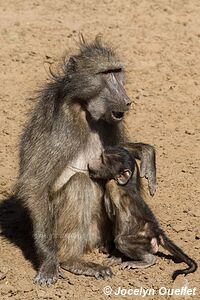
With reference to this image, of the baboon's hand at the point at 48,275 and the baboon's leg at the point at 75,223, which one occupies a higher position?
the baboon's leg at the point at 75,223

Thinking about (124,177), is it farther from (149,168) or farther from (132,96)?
(132,96)

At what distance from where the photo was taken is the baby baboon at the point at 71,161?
232 inches

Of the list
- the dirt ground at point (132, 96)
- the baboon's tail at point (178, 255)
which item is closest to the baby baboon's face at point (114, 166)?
the baboon's tail at point (178, 255)

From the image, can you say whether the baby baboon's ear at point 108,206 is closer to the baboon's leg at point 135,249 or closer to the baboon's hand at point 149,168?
the baboon's leg at point 135,249

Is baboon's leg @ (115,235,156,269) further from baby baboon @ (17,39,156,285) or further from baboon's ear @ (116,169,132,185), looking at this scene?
baboon's ear @ (116,169,132,185)

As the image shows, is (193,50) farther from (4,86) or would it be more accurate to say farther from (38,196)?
(38,196)

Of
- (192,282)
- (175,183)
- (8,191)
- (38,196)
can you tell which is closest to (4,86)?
(8,191)

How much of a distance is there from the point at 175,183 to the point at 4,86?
2607 mm

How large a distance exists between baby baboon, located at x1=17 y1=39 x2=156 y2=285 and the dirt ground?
23 cm

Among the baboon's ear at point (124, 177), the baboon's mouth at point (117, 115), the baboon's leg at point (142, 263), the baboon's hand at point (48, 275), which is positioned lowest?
the baboon's hand at point (48, 275)

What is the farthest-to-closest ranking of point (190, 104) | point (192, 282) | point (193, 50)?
point (193, 50), point (190, 104), point (192, 282)

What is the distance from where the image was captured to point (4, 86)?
29.2 ft

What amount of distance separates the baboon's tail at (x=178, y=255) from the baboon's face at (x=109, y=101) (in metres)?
0.99

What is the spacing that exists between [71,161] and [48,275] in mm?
864
